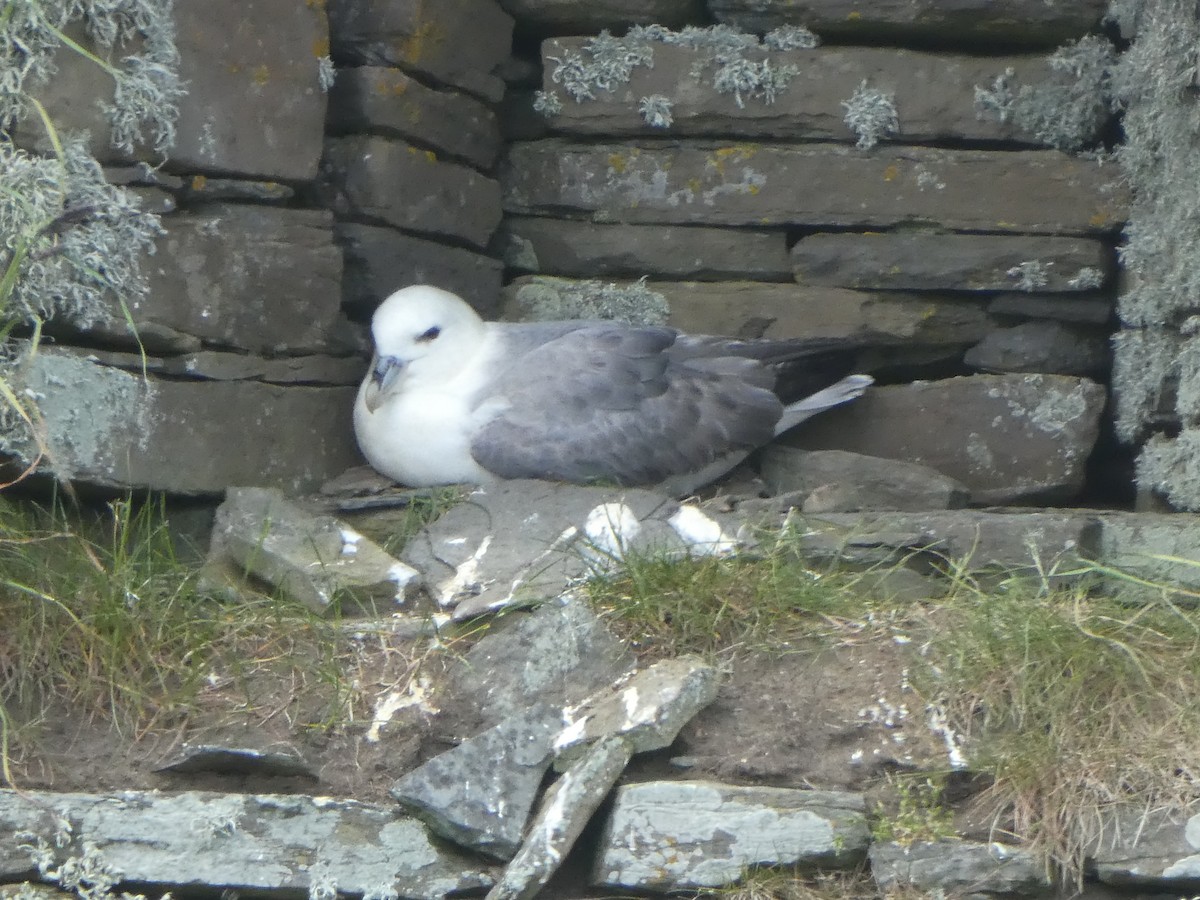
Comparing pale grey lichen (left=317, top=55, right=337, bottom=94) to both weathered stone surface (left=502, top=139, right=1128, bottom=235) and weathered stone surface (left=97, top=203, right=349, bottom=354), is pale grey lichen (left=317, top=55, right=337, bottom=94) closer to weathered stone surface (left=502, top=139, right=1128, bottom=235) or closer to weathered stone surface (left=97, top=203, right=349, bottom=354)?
weathered stone surface (left=97, top=203, right=349, bottom=354)

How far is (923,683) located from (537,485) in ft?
3.85

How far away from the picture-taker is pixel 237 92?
3.58 m

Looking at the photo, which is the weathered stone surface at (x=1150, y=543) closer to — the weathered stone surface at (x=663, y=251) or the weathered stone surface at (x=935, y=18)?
the weathered stone surface at (x=663, y=251)

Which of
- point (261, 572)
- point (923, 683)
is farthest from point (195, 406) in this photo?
point (923, 683)

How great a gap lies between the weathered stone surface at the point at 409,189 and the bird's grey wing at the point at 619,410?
482 millimetres

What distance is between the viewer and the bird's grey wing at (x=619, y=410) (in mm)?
3754

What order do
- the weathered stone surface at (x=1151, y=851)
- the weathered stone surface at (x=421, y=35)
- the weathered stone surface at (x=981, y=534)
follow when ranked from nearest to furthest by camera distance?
the weathered stone surface at (x=1151, y=851) → the weathered stone surface at (x=981, y=534) → the weathered stone surface at (x=421, y=35)

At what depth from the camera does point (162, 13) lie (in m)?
3.41

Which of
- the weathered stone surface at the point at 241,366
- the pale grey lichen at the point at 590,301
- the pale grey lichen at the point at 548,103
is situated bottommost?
the weathered stone surface at the point at 241,366

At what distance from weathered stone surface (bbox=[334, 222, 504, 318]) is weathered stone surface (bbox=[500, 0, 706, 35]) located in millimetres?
675

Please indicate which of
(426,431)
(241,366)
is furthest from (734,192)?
(241,366)

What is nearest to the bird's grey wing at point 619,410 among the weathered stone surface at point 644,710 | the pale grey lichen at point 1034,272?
the pale grey lichen at point 1034,272

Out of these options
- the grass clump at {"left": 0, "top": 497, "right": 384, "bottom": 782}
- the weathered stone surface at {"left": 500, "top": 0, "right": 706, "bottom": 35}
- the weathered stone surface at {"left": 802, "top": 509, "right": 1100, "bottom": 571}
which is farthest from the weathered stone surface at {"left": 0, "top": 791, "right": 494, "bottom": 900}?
the weathered stone surface at {"left": 500, "top": 0, "right": 706, "bottom": 35}

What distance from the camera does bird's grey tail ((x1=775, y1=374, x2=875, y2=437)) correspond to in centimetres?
414
